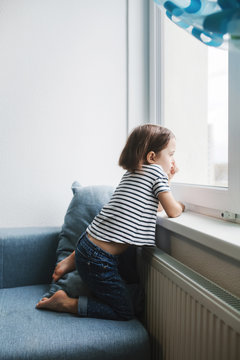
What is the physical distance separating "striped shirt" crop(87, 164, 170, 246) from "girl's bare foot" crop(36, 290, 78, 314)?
0.24 meters

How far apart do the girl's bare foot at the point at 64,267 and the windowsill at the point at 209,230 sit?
403 millimetres

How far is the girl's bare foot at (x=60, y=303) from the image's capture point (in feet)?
3.69

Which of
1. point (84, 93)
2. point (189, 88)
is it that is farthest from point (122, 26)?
point (189, 88)

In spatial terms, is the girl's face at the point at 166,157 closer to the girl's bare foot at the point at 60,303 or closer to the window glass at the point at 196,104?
the window glass at the point at 196,104

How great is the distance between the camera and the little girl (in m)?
1.13

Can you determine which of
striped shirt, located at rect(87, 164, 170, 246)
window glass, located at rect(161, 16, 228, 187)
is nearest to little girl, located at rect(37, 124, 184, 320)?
striped shirt, located at rect(87, 164, 170, 246)

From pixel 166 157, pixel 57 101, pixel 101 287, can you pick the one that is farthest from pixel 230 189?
pixel 57 101

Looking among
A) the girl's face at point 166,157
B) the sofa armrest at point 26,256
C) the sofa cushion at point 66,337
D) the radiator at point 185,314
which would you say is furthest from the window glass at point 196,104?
the sofa armrest at point 26,256

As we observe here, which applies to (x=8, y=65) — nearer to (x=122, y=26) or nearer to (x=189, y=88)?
(x=122, y=26)

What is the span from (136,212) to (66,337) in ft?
1.53

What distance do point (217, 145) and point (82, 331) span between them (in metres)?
0.84

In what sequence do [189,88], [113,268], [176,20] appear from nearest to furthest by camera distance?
[176,20]
[113,268]
[189,88]

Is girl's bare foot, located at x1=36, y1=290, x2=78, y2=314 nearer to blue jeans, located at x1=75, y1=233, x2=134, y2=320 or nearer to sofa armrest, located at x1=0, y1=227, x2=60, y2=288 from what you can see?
blue jeans, located at x1=75, y1=233, x2=134, y2=320

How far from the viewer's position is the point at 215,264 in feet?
3.01
